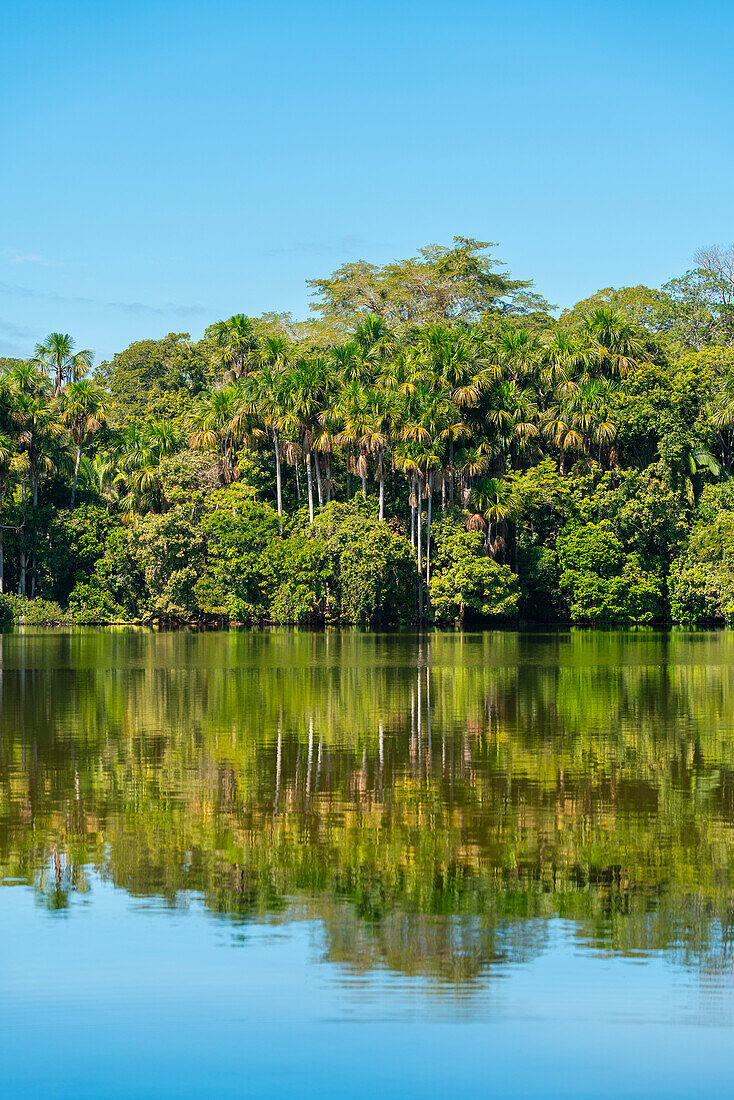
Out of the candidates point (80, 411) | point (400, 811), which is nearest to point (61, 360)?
point (80, 411)

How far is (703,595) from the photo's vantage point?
61.4 m

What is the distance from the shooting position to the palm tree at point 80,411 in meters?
65.6

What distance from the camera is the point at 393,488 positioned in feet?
219

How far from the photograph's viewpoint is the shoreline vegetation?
59.4m

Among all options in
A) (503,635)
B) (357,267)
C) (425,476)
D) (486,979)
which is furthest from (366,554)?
(486,979)

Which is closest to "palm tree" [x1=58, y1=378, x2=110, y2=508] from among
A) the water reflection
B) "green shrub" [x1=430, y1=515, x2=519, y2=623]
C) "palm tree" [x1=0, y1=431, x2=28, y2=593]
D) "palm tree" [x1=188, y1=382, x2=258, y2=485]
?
"palm tree" [x1=0, y1=431, x2=28, y2=593]

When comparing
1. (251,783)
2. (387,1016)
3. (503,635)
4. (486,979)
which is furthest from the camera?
(503,635)

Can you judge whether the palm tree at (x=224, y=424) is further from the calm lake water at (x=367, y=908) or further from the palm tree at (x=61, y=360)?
the calm lake water at (x=367, y=908)

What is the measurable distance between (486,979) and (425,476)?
53.8 meters

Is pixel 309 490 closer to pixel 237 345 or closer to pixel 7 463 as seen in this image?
pixel 237 345

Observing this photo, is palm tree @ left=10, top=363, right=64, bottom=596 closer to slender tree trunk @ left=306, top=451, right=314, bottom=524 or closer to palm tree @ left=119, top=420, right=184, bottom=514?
palm tree @ left=119, top=420, right=184, bottom=514

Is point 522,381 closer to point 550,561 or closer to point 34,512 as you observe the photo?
point 550,561

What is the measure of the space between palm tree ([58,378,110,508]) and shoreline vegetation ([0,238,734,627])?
174 mm

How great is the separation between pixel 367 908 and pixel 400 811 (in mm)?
3263
